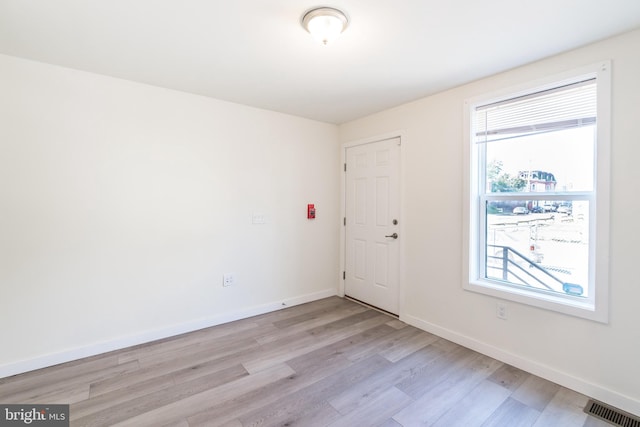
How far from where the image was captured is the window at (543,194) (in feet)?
6.51

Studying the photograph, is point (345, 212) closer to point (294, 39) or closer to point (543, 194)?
point (543, 194)

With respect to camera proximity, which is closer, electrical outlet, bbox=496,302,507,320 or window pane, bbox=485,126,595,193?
window pane, bbox=485,126,595,193

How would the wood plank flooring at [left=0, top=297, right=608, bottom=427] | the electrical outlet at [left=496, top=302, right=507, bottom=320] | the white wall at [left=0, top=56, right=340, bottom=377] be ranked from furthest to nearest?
the electrical outlet at [left=496, top=302, right=507, bottom=320] < the white wall at [left=0, top=56, right=340, bottom=377] < the wood plank flooring at [left=0, top=297, right=608, bottom=427]

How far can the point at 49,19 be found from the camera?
1781 millimetres

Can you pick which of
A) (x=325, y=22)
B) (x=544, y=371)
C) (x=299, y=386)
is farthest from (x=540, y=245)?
(x=325, y=22)

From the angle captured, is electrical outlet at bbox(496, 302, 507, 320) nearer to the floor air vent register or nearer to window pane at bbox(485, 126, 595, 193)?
the floor air vent register

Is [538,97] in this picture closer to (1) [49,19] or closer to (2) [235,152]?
(2) [235,152]

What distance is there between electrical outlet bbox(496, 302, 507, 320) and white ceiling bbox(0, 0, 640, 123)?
200 centimetres

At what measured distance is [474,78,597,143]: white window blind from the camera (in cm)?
209

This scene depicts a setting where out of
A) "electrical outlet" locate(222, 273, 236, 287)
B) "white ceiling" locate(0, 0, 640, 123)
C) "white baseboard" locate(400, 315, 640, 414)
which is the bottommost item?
"white baseboard" locate(400, 315, 640, 414)

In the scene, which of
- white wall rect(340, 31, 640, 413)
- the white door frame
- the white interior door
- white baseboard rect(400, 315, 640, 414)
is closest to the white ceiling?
white wall rect(340, 31, 640, 413)

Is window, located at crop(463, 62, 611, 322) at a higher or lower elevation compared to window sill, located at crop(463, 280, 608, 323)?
higher

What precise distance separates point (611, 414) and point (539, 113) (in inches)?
84.9

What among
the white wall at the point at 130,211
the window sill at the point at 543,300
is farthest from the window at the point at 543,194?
the white wall at the point at 130,211
